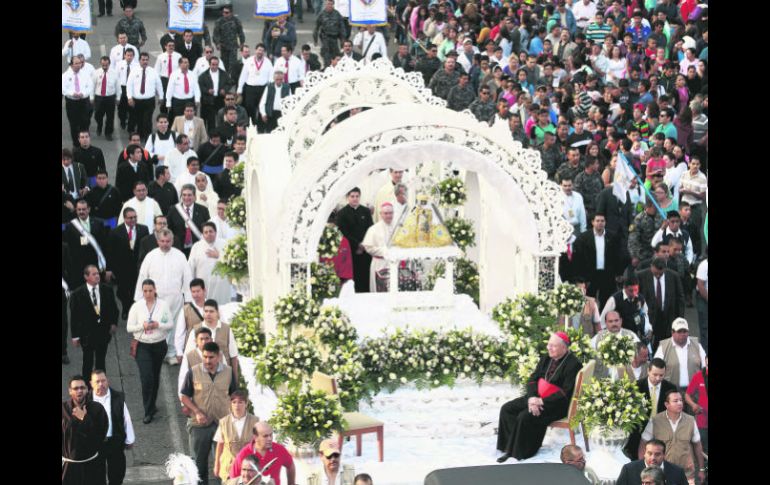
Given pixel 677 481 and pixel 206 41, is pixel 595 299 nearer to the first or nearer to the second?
pixel 677 481

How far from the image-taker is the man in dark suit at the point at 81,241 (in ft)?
65.1

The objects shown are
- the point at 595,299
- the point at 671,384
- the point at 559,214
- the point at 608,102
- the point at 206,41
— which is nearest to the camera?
the point at 671,384

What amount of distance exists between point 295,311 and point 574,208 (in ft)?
18.8

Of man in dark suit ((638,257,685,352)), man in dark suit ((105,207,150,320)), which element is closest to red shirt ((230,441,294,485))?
man in dark suit ((638,257,685,352))

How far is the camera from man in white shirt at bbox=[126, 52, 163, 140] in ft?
90.2

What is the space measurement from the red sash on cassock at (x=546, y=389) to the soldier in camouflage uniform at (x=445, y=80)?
40.9 feet

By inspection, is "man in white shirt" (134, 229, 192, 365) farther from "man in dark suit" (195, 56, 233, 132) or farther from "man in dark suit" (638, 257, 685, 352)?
"man in dark suit" (195, 56, 233, 132)

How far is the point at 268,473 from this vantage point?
A: 534 inches

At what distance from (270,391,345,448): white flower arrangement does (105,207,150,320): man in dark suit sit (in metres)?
5.95

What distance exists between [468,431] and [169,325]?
3.54 m

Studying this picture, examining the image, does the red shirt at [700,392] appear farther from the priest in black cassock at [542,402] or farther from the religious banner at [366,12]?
the religious banner at [366,12]

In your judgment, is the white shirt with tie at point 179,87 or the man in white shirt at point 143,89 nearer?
the white shirt with tie at point 179,87

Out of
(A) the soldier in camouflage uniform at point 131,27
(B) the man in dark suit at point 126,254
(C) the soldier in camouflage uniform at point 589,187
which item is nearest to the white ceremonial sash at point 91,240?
(B) the man in dark suit at point 126,254

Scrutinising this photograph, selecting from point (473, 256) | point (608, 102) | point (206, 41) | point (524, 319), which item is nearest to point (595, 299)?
point (473, 256)
